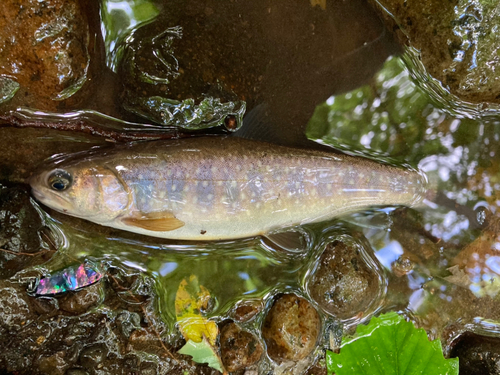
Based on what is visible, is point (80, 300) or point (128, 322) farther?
point (128, 322)

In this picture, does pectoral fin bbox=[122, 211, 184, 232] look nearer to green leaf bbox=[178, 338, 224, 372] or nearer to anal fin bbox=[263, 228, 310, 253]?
anal fin bbox=[263, 228, 310, 253]

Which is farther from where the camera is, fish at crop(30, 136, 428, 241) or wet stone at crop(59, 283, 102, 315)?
wet stone at crop(59, 283, 102, 315)

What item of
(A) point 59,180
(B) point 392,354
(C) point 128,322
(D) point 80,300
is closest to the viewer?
(B) point 392,354

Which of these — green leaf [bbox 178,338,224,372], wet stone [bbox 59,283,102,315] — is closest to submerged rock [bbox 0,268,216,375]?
wet stone [bbox 59,283,102,315]

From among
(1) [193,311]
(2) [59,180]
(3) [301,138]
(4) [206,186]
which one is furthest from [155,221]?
(3) [301,138]

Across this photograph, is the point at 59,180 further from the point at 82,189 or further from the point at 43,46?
the point at 43,46

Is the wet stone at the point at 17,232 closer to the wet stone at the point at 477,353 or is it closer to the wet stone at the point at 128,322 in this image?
the wet stone at the point at 128,322
